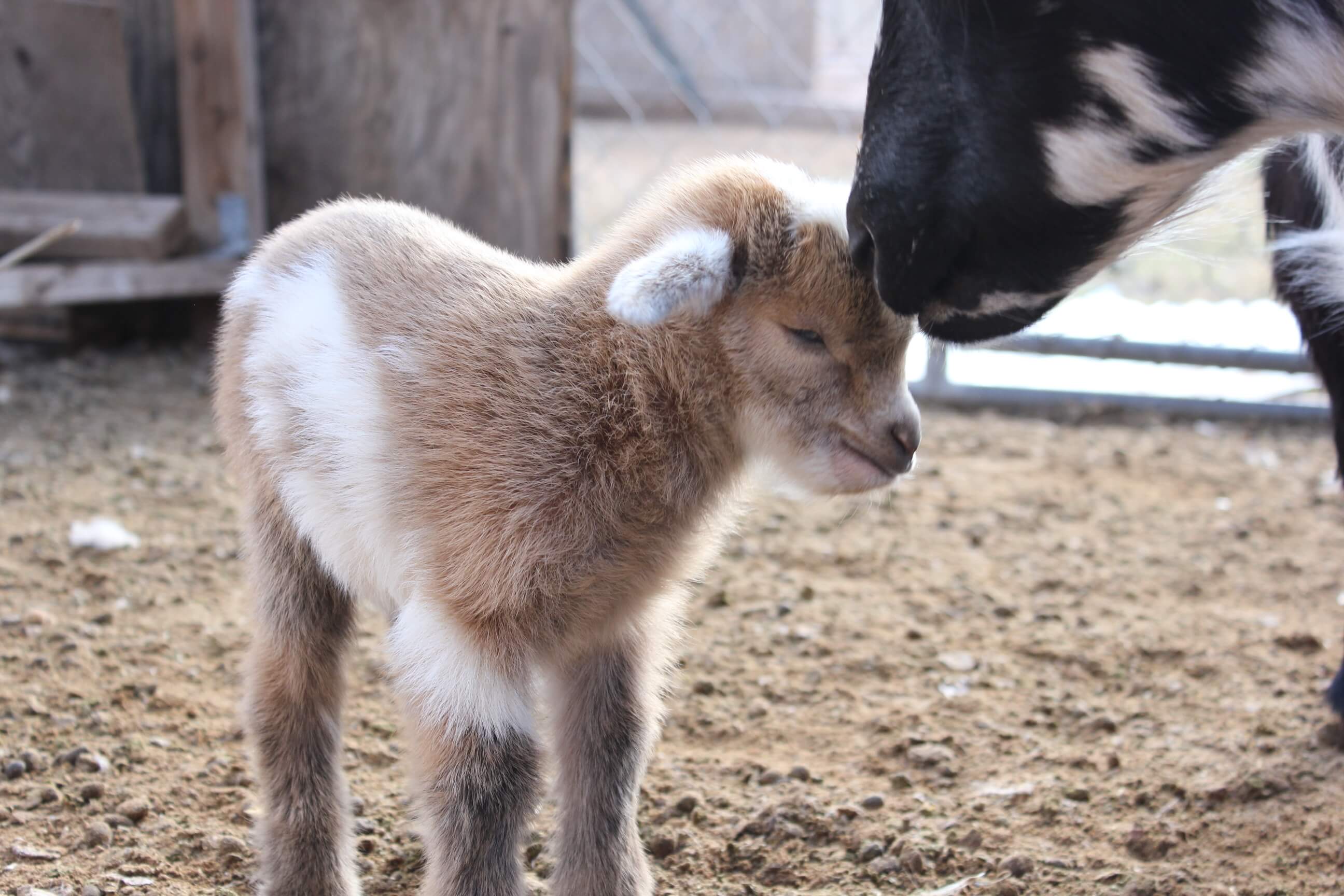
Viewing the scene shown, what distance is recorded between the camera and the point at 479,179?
5457 mm

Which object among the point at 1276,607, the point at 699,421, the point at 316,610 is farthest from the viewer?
the point at 1276,607

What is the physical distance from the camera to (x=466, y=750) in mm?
2031

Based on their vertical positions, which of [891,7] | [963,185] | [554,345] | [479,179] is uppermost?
[891,7]

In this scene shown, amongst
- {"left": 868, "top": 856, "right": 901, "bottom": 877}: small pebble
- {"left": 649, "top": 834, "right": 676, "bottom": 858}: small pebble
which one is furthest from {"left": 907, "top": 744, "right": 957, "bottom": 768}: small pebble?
{"left": 649, "top": 834, "right": 676, "bottom": 858}: small pebble

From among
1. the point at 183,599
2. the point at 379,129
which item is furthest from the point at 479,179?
the point at 183,599

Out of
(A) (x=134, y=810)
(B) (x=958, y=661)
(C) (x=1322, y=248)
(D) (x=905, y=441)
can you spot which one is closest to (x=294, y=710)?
(A) (x=134, y=810)

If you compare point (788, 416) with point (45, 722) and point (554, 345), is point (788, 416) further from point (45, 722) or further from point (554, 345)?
point (45, 722)

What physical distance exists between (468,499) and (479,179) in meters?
3.62

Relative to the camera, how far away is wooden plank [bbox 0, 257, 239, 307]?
4.72 metres

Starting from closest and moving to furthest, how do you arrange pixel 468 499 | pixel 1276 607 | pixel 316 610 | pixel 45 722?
pixel 468 499
pixel 316 610
pixel 45 722
pixel 1276 607

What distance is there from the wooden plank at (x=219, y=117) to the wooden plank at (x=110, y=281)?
198 millimetres

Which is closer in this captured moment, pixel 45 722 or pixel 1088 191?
pixel 1088 191

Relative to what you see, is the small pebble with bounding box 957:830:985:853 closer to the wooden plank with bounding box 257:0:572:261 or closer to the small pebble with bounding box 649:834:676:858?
the small pebble with bounding box 649:834:676:858

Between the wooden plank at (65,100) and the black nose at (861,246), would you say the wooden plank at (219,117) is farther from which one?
the black nose at (861,246)
